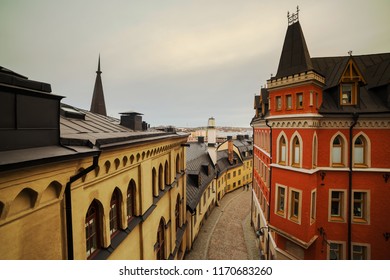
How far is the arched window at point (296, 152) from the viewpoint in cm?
809

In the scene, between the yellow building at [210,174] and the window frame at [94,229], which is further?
the yellow building at [210,174]

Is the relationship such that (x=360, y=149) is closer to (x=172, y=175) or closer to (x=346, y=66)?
(x=346, y=66)

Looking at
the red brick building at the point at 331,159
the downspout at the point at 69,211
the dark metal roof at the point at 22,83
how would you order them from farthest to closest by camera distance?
the red brick building at the point at 331,159
the downspout at the point at 69,211
the dark metal roof at the point at 22,83

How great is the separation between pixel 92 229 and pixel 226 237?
13738 millimetres

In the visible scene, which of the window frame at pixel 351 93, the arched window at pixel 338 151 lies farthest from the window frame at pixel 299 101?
the arched window at pixel 338 151

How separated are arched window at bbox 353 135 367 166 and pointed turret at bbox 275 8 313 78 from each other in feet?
13.6

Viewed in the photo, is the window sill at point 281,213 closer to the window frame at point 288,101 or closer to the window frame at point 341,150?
the window frame at point 341,150

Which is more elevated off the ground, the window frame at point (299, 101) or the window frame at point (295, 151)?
the window frame at point (299, 101)

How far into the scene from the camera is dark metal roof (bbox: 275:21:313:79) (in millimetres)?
8266

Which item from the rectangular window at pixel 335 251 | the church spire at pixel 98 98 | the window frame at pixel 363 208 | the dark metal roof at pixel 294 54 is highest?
the dark metal roof at pixel 294 54

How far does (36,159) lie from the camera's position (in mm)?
2381

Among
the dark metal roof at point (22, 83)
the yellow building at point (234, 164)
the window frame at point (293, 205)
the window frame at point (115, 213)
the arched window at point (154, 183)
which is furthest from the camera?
the yellow building at point (234, 164)

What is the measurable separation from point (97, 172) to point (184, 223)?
32.0ft
